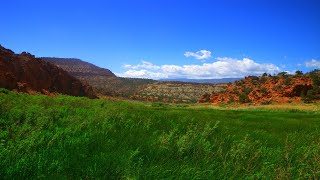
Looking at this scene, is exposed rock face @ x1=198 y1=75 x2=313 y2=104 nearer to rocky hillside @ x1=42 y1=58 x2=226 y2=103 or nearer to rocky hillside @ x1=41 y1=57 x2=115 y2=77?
rocky hillside @ x1=42 y1=58 x2=226 y2=103

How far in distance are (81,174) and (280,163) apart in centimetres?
482

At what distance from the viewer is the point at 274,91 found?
204 feet

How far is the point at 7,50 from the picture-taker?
5994 cm

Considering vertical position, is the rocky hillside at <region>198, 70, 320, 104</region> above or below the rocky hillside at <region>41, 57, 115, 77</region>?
below

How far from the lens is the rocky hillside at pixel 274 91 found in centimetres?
5722

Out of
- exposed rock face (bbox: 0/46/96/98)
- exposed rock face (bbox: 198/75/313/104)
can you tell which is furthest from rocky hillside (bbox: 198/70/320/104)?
exposed rock face (bbox: 0/46/96/98)

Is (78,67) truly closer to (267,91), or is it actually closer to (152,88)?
(152,88)

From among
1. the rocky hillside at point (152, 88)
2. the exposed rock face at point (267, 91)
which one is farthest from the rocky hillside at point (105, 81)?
the exposed rock face at point (267, 91)

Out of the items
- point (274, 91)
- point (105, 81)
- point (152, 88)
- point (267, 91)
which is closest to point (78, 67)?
point (105, 81)

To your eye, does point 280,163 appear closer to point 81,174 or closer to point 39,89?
point 81,174

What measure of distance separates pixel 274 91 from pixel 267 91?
159 cm

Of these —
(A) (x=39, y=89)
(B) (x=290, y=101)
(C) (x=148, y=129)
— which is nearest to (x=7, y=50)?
(A) (x=39, y=89)

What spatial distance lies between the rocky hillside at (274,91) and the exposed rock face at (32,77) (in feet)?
96.9

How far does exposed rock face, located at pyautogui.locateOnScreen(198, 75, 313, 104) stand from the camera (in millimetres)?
58875
